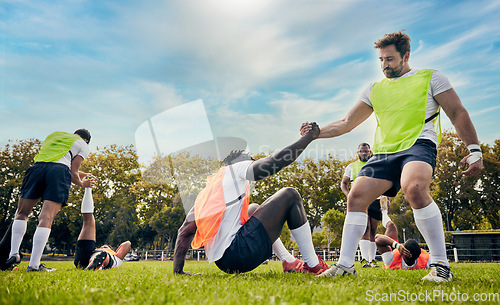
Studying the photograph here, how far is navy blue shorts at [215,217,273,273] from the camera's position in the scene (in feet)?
11.8

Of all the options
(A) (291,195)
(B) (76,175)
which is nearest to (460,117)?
(A) (291,195)

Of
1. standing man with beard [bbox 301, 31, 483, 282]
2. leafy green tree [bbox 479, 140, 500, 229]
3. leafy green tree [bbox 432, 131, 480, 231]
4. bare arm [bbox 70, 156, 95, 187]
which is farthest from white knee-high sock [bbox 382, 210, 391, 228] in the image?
leafy green tree [bbox 479, 140, 500, 229]

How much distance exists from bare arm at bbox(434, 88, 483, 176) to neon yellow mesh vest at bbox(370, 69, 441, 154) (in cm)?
20

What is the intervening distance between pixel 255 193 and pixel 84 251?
25.6 meters

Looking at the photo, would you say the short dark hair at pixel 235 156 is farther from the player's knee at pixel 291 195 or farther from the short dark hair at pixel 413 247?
the short dark hair at pixel 413 247

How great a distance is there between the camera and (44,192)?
210 inches

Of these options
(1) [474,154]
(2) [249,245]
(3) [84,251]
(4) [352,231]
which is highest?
(1) [474,154]

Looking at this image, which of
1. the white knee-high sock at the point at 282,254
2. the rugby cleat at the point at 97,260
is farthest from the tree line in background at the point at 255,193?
the white knee-high sock at the point at 282,254

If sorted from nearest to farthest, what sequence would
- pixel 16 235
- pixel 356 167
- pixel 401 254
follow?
pixel 16 235
pixel 401 254
pixel 356 167

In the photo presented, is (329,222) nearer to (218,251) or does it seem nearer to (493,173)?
(493,173)

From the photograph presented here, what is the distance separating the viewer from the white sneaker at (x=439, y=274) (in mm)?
3285

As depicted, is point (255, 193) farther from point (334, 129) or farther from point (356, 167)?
point (334, 129)

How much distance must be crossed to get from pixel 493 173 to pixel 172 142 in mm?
32015

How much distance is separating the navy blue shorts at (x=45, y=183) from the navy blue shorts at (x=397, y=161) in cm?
470
